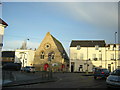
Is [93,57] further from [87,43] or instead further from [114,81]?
[114,81]

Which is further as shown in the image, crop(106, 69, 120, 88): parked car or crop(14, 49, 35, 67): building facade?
crop(14, 49, 35, 67): building facade

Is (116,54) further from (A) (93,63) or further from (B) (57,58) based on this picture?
(B) (57,58)

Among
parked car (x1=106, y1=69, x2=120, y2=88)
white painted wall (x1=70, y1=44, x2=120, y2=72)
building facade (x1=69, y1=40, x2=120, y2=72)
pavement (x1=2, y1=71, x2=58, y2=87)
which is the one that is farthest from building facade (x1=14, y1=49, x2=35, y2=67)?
parked car (x1=106, y1=69, x2=120, y2=88)

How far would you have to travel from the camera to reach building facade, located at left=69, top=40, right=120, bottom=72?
59125mm

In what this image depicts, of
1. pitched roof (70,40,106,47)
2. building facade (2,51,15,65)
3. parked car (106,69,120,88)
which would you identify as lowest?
parked car (106,69,120,88)

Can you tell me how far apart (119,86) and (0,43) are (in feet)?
47.8

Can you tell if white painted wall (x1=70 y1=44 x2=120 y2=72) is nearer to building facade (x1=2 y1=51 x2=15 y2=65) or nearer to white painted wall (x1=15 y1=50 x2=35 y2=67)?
white painted wall (x1=15 y1=50 x2=35 y2=67)

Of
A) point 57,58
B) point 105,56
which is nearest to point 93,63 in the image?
point 105,56

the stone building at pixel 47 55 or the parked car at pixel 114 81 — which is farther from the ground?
the stone building at pixel 47 55

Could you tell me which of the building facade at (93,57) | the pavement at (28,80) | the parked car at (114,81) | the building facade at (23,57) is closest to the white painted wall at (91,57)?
the building facade at (93,57)

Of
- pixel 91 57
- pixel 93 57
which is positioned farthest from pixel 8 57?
pixel 93 57

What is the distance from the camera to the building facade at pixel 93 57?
59125 mm

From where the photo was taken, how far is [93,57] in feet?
196

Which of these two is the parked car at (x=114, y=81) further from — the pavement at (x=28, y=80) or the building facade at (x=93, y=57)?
the building facade at (x=93, y=57)
